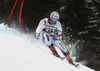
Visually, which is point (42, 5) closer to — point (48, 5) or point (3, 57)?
point (48, 5)

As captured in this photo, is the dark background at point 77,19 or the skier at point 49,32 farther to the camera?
the dark background at point 77,19

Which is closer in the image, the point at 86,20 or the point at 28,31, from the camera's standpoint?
the point at 86,20

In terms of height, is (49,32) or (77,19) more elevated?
(77,19)

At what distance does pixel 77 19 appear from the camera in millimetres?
12711

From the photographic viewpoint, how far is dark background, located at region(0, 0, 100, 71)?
12.1 metres

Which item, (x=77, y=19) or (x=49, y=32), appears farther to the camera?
(x=77, y=19)

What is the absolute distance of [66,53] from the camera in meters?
5.81

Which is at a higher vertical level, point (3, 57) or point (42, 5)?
point (42, 5)

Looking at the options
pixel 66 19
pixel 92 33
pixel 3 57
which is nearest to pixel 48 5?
pixel 66 19

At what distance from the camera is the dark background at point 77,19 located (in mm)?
12109

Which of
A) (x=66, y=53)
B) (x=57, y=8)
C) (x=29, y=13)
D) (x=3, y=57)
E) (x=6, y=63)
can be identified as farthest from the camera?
(x=29, y=13)

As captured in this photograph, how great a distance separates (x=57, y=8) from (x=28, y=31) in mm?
3174

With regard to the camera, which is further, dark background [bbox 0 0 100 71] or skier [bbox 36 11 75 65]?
dark background [bbox 0 0 100 71]

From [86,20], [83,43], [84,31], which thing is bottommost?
[83,43]
